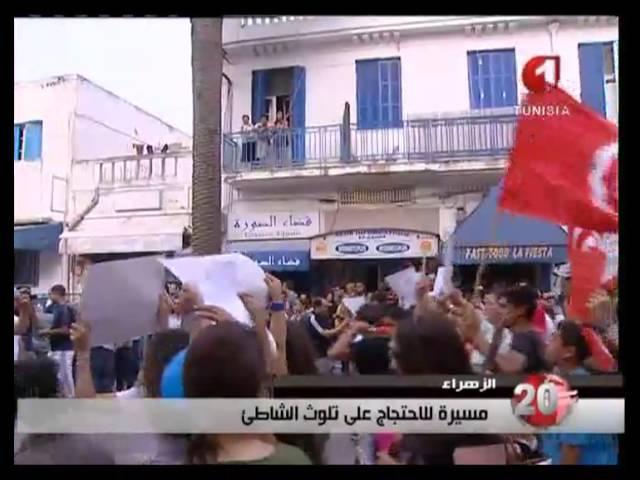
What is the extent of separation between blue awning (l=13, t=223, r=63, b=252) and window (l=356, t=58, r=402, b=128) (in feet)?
4.67

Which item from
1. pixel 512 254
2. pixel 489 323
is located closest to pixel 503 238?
pixel 512 254

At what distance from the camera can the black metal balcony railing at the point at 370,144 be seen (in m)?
3.49

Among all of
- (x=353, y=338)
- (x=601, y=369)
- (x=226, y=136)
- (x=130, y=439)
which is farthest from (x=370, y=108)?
Answer: (x=130, y=439)

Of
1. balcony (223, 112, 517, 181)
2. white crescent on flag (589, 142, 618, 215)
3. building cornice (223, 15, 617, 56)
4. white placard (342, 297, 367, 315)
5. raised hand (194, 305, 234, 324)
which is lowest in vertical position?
raised hand (194, 305, 234, 324)

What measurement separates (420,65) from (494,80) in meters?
0.34

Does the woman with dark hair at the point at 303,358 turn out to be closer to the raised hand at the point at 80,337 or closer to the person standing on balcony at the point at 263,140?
the person standing on balcony at the point at 263,140

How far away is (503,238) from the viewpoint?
3.45 metres

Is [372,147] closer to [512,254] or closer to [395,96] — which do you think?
[395,96]

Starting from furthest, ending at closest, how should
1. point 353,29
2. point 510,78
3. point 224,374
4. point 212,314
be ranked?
1. point 353,29
2. point 510,78
3. point 212,314
4. point 224,374

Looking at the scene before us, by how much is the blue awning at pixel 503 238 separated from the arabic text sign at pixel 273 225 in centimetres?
63

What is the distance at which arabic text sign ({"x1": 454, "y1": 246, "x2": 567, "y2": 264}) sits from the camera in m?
3.43

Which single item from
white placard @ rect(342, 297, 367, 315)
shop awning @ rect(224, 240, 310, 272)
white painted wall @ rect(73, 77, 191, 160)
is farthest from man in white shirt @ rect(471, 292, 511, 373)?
white painted wall @ rect(73, 77, 191, 160)

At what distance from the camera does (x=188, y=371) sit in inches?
127

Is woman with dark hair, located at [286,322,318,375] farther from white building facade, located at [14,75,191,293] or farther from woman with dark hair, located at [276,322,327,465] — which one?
white building facade, located at [14,75,191,293]
